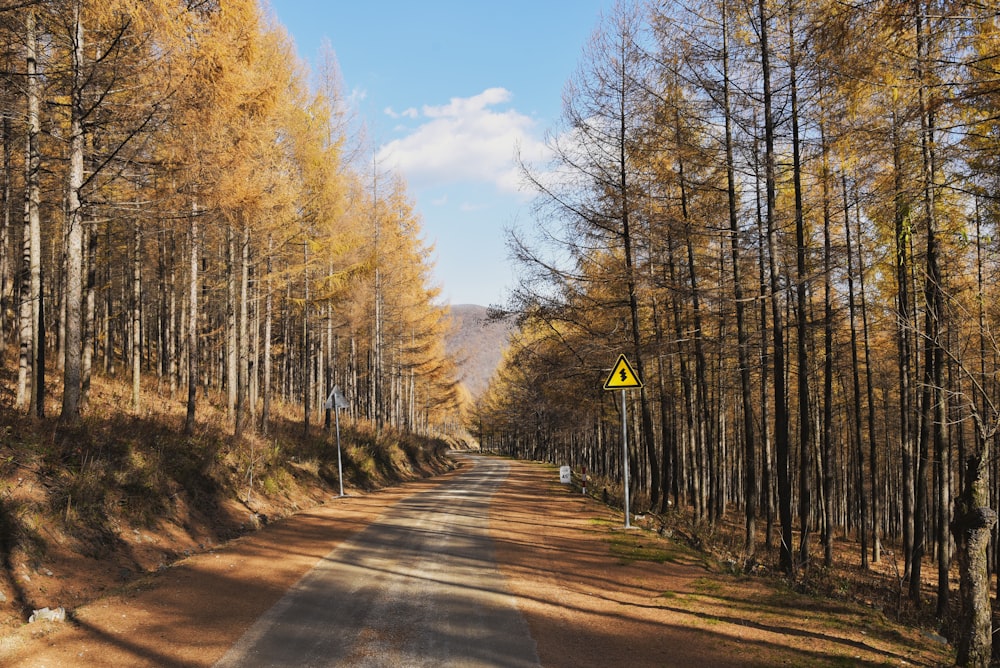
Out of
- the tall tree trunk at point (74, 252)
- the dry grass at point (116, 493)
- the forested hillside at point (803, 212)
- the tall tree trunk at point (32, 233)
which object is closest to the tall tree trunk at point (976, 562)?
the forested hillside at point (803, 212)

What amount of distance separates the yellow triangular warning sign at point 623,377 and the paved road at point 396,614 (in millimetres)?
4002

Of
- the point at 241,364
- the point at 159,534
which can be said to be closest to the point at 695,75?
the point at 159,534

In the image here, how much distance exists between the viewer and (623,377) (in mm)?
12039

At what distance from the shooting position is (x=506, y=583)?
25.8 ft

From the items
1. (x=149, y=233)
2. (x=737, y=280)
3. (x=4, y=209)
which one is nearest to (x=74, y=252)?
(x=149, y=233)

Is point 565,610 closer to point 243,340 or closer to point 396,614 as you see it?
point 396,614

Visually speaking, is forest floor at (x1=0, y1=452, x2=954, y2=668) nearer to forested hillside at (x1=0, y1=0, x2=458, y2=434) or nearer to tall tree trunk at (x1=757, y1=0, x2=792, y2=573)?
tall tree trunk at (x1=757, y1=0, x2=792, y2=573)

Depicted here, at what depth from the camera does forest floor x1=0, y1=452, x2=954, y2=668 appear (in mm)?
5398

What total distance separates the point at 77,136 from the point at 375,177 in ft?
61.2

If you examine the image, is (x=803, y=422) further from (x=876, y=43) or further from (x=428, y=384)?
(x=428, y=384)

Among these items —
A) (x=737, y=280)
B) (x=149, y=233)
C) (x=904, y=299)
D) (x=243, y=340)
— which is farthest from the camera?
(x=243, y=340)

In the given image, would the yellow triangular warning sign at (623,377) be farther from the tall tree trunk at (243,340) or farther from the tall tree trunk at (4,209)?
the tall tree trunk at (4,209)

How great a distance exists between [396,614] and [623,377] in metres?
6.89

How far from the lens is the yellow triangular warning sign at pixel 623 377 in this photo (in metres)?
11.9
